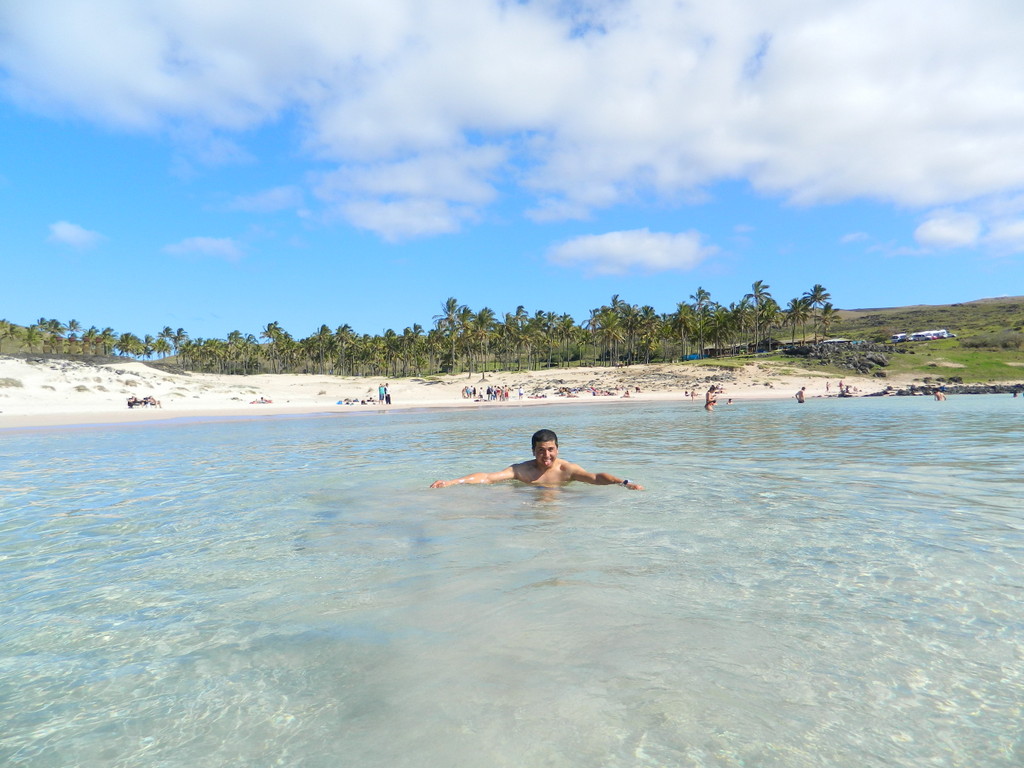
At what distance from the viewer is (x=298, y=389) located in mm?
69750

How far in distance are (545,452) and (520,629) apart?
16.0 feet

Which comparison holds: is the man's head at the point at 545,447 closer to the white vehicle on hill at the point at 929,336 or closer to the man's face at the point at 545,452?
the man's face at the point at 545,452

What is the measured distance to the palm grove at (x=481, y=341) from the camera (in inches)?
3713

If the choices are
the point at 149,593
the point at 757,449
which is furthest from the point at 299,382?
the point at 149,593

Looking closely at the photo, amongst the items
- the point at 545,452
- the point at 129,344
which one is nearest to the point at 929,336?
the point at 545,452

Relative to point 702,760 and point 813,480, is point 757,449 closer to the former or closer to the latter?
point 813,480

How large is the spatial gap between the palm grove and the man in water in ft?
257

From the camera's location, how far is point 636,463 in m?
12.0

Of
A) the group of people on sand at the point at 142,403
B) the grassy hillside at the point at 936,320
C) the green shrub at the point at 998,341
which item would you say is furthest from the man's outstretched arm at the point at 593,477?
the grassy hillside at the point at 936,320

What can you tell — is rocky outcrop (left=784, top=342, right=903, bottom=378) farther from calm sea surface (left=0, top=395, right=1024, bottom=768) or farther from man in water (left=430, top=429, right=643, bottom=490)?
man in water (left=430, top=429, right=643, bottom=490)

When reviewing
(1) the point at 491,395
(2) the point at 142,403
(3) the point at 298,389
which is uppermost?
(3) the point at 298,389

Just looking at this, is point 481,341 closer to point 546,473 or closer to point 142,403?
point 142,403

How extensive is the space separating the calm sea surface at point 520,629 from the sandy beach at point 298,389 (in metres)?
29.7

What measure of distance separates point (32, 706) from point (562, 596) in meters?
3.04
